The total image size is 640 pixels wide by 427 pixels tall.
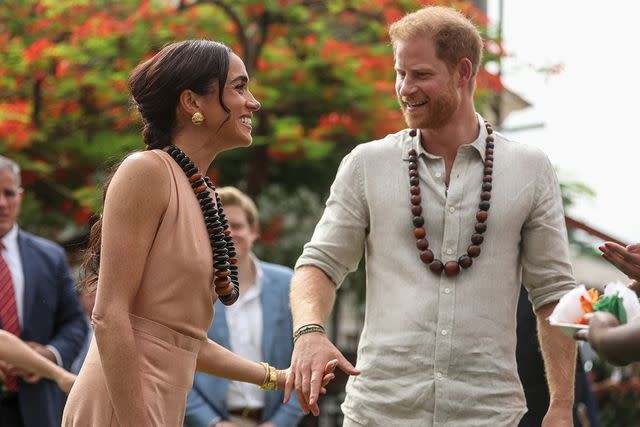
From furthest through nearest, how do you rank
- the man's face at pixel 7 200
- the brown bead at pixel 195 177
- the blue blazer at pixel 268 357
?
1. the man's face at pixel 7 200
2. the blue blazer at pixel 268 357
3. the brown bead at pixel 195 177

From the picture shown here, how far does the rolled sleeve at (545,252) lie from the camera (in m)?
4.32

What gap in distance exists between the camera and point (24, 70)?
11.5m

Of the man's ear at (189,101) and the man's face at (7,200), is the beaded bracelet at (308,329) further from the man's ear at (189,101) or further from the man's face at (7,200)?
the man's face at (7,200)

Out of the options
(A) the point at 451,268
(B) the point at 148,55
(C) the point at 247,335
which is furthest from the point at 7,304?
(B) the point at 148,55

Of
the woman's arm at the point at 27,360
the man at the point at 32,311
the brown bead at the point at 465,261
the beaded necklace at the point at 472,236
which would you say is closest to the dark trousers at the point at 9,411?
the man at the point at 32,311

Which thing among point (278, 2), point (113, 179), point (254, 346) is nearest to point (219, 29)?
point (278, 2)

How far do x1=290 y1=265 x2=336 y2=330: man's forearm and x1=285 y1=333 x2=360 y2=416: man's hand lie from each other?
5.9 inches

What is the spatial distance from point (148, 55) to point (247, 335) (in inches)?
220

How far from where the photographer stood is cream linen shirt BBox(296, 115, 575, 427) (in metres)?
4.17

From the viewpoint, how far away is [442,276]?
167 inches

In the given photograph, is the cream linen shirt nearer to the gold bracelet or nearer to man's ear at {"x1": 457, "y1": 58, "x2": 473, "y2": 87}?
man's ear at {"x1": 457, "y1": 58, "x2": 473, "y2": 87}

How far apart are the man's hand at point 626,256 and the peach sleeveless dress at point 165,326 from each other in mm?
1302

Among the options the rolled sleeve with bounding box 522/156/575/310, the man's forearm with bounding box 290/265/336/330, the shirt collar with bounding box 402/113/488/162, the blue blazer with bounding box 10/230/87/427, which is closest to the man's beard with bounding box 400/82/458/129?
the shirt collar with bounding box 402/113/488/162

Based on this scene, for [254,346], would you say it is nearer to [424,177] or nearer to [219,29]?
[424,177]
